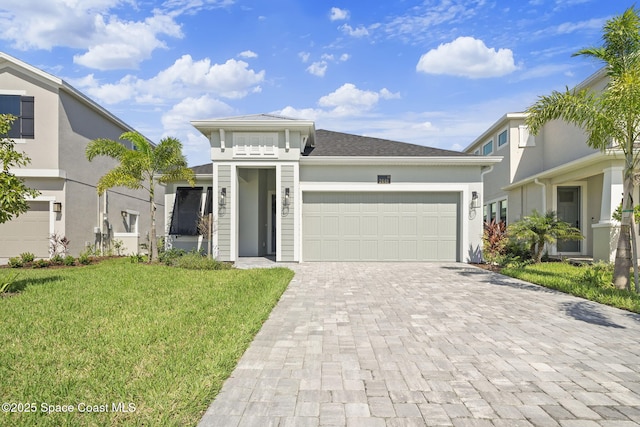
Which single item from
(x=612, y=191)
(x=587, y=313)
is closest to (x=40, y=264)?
(x=587, y=313)

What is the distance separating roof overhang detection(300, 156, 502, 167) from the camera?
11.9 meters

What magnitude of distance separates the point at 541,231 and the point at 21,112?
18215 mm

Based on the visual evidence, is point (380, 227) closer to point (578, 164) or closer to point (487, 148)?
point (578, 164)

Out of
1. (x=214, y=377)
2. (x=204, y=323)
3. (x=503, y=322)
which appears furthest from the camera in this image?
(x=503, y=322)

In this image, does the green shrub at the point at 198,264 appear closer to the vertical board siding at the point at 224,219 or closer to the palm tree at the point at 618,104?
the vertical board siding at the point at 224,219

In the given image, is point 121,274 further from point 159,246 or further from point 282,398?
point 282,398

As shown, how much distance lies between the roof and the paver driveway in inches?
269

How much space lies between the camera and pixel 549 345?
4.13m

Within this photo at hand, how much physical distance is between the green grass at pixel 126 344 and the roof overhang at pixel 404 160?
564 cm

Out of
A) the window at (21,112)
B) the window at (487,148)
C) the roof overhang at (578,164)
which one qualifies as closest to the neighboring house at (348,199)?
the roof overhang at (578,164)

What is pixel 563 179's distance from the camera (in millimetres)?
13133

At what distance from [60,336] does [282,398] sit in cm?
320

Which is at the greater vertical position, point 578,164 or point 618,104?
point 618,104

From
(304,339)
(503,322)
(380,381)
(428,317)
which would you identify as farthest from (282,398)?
(503,322)
